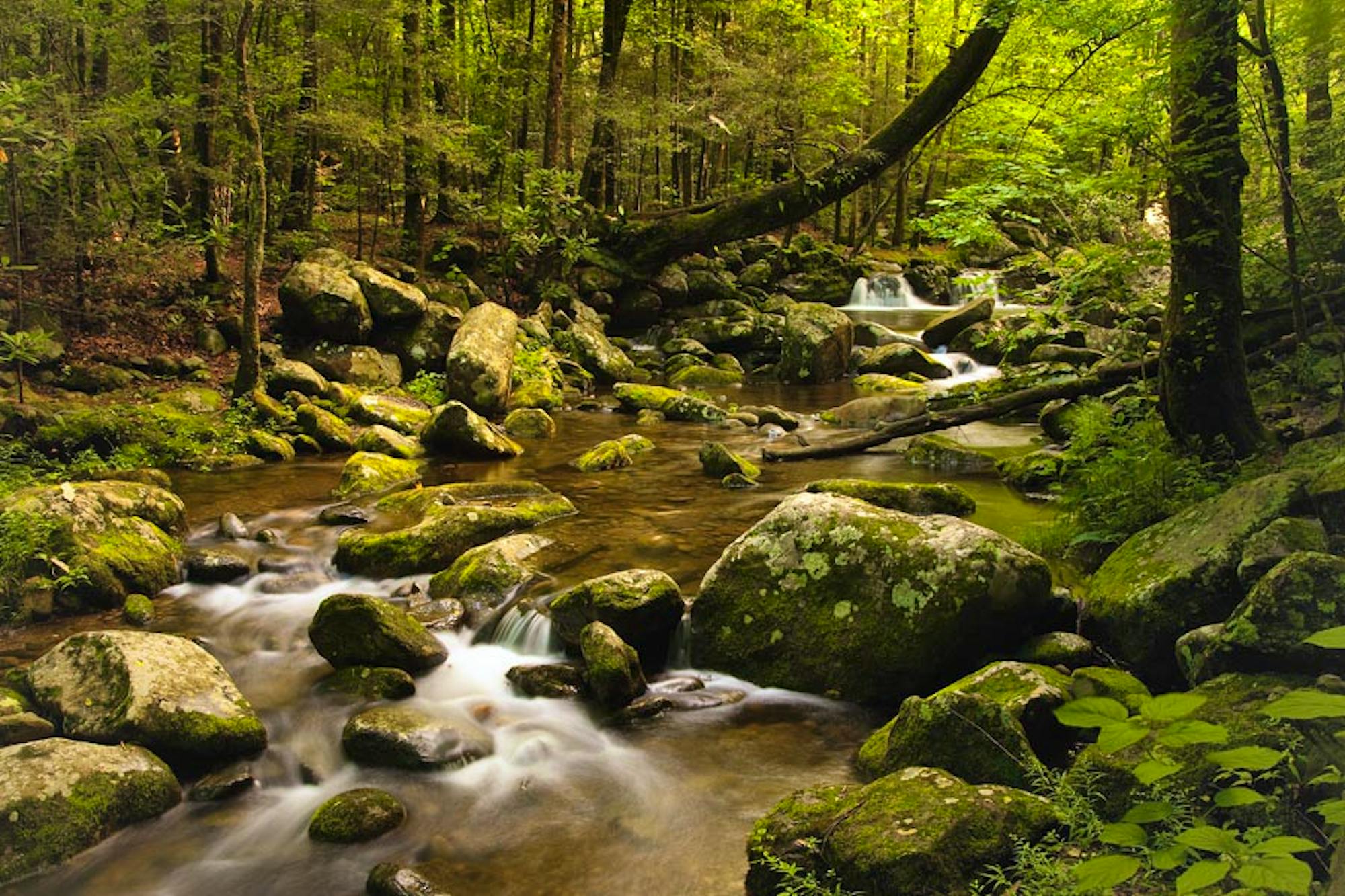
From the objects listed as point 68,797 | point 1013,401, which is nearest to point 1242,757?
point 68,797

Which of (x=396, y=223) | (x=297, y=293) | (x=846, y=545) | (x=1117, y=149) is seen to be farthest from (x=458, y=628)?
(x=396, y=223)

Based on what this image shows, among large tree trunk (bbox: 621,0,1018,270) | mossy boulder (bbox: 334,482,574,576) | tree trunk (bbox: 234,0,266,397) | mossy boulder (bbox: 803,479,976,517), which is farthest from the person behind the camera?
large tree trunk (bbox: 621,0,1018,270)

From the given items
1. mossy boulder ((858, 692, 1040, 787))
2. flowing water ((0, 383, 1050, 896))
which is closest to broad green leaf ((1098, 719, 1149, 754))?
mossy boulder ((858, 692, 1040, 787))

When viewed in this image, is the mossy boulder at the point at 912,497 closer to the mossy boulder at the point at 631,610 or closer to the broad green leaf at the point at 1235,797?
the mossy boulder at the point at 631,610

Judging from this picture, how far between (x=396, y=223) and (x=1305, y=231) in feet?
65.6

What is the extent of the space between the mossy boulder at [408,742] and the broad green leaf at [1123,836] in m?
3.89

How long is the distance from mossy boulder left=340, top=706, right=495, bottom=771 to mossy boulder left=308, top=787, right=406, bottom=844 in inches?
17.4

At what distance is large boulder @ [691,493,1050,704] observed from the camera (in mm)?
5242

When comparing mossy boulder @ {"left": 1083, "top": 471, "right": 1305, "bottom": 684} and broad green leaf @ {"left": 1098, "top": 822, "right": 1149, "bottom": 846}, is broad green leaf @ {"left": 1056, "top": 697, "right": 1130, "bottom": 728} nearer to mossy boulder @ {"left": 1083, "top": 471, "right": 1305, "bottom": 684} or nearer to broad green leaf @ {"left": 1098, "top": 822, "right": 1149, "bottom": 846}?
broad green leaf @ {"left": 1098, "top": 822, "right": 1149, "bottom": 846}

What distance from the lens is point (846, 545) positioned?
5.66m

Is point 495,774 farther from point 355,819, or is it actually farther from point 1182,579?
point 1182,579

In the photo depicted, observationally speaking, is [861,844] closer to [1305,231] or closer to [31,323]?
[1305,231]

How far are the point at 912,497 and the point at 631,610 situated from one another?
11.0ft

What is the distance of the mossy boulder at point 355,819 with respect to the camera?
4.32 metres
